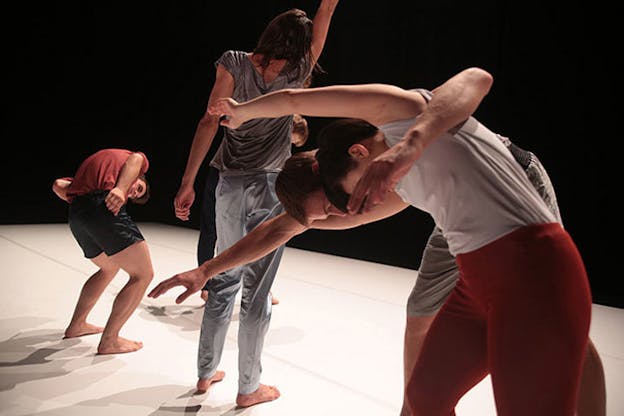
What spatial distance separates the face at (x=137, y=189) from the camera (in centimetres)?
286

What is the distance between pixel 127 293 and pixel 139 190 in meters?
0.56

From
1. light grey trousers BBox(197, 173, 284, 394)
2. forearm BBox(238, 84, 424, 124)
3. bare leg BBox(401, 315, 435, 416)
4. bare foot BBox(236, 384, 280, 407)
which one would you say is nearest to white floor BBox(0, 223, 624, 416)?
bare foot BBox(236, 384, 280, 407)

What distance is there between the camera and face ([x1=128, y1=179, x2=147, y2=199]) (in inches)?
113

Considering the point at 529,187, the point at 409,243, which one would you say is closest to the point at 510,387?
the point at 529,187

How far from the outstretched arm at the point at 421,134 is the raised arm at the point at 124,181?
6.36ft

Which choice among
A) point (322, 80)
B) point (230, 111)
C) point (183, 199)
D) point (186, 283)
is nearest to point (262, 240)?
point (186, 283)

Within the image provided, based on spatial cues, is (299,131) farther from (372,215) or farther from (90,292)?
(372,215)

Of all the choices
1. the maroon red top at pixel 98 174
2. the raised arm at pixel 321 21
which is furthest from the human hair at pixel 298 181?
the maroon red top at pixel 98 174

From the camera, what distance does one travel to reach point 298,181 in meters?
1.23

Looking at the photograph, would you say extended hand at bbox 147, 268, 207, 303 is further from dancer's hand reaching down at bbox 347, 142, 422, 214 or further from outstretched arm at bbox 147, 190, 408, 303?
dancer's hand reaching down at bbox 347, 142, 422, 214

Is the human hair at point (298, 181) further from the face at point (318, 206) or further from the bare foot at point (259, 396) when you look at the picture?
the bare foot at point (259, 396)

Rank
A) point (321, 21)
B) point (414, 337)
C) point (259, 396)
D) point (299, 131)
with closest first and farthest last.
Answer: point (414, 337) → point (321, 21) → point (259, 396) → point (299, 131)

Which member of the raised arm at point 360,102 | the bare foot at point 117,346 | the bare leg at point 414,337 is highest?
the raised arm at point 360,102

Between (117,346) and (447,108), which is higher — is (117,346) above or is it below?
below
